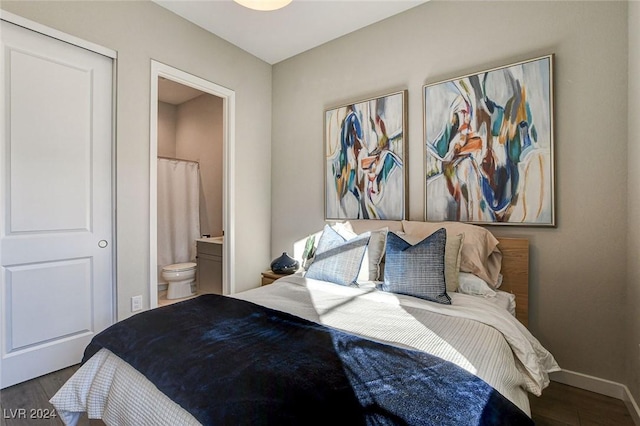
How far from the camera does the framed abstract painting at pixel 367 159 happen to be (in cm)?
268

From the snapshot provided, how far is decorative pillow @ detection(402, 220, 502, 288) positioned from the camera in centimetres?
204

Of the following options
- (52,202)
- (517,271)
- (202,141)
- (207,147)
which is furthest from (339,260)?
(202,141)

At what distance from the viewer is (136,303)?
255 cm

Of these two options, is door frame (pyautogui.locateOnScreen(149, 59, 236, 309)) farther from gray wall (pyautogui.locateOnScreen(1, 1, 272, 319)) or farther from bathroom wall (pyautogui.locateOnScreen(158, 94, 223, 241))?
bathroom wall (pyautogui.locateOnScreen(158, 94, 223, 241))

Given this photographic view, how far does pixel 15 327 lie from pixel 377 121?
3.06 m

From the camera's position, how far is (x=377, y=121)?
2.80m

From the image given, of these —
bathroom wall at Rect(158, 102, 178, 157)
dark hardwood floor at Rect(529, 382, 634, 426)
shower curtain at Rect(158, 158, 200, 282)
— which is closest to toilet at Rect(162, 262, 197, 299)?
shower curtain at Rect(158, 158, 200, 282)

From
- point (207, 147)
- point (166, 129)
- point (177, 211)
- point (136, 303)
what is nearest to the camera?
point (136, 303)

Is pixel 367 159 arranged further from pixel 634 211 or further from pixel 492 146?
pixel 634 211

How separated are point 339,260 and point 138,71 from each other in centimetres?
224

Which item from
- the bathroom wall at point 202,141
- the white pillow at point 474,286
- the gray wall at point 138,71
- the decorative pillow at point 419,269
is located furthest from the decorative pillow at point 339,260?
the bathroom wall at point 202,141

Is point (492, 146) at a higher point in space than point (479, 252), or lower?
higher

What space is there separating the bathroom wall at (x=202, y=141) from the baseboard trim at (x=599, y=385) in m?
4.05

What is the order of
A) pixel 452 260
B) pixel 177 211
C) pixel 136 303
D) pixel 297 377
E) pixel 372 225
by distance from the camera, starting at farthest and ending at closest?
pixel 177 211, pixel 372 225, pixel 136 303, pixel 452 260, pixel 297 377
